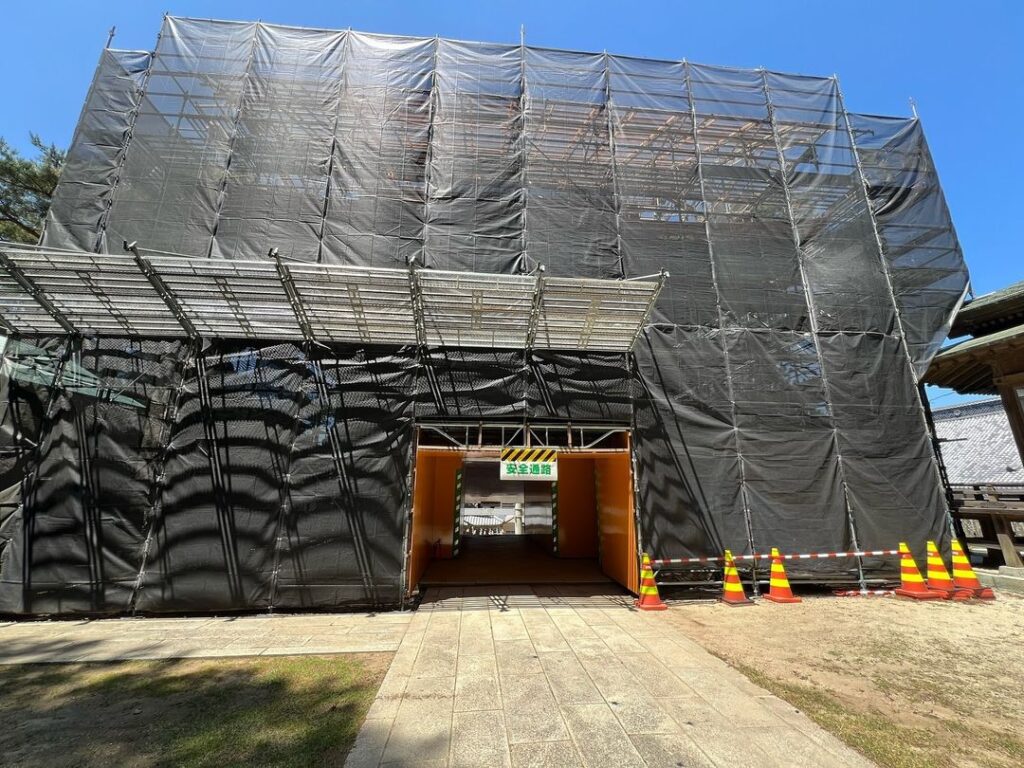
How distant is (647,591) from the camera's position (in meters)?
7.62

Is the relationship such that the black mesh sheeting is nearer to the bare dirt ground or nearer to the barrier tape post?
the bare dirt ground

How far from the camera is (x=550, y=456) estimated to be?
809cm

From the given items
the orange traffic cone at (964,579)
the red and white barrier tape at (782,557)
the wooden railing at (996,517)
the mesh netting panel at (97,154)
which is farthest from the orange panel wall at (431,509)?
the wooden railing at (996,517)

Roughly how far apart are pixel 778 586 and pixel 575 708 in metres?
5.98

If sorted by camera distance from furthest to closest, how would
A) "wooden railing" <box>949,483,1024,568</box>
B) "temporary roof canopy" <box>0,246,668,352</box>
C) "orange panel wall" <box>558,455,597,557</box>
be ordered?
1. "orange panel wall" <box>558,455,597,557</box>
2. "wooden railing" <box>949,483,1024,568</box>
3. "temporary roof canopy" <box>0,246,668,352</box>

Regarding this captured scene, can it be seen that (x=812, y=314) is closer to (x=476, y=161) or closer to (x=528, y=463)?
(x=528, y=463)

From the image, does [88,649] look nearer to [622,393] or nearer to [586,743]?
[586,743]

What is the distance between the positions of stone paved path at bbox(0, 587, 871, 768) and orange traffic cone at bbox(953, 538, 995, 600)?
6.36m

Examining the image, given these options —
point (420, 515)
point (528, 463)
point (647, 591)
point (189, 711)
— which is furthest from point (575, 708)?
point (420, 515)

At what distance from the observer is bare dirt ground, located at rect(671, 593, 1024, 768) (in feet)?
11.5

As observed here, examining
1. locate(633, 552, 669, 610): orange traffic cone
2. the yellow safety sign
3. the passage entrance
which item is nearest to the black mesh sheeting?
the passage entrance

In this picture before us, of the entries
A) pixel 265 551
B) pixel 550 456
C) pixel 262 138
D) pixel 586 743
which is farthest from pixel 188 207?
pixel 586 743

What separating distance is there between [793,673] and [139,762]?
6502 millimetres

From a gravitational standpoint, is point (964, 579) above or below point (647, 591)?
above
